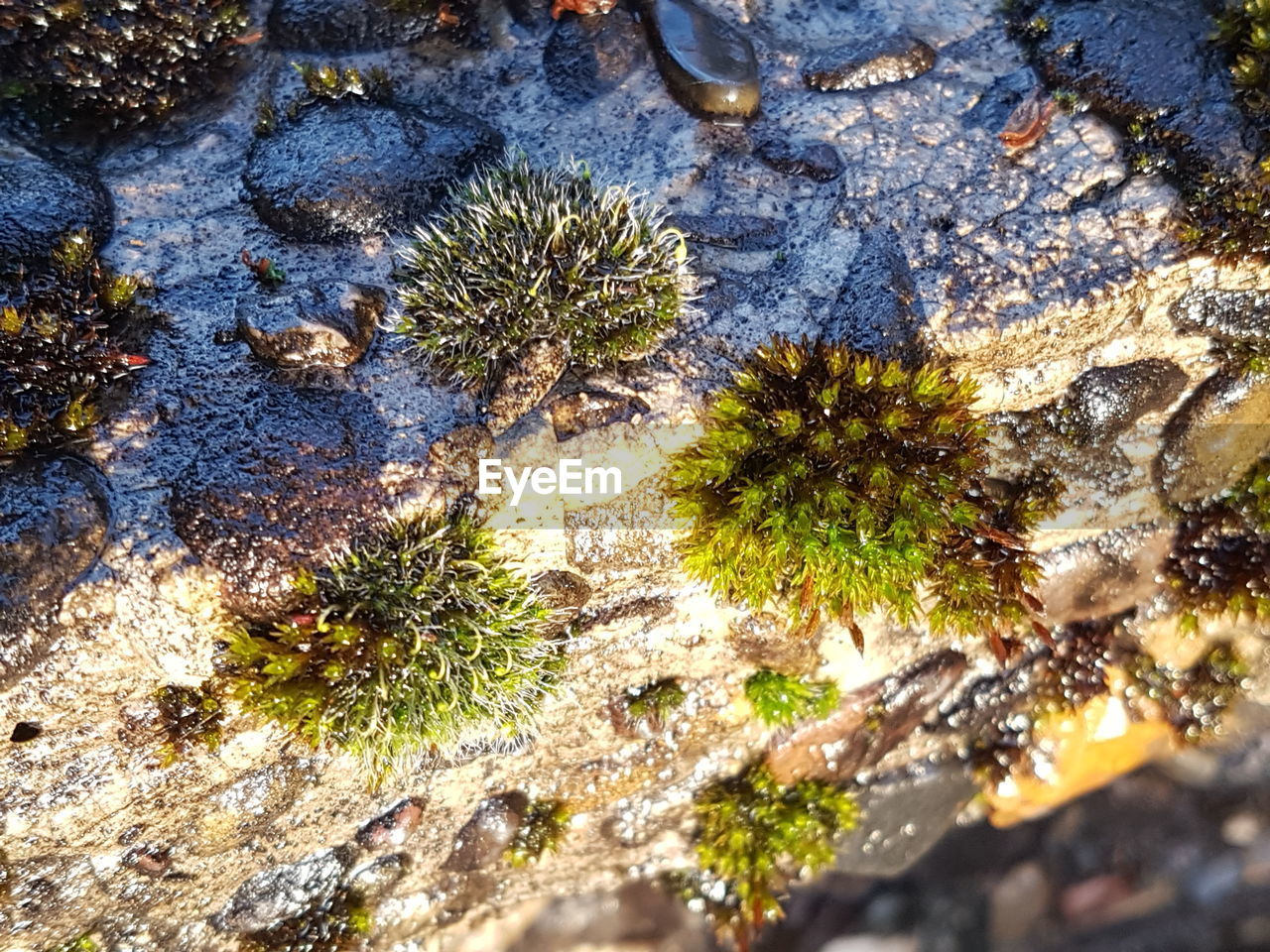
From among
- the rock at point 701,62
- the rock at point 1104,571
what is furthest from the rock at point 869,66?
the rock at point 1104,571

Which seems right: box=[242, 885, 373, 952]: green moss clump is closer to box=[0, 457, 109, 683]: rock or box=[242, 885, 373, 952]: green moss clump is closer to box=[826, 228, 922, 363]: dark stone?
box=[0, 457, 109, 683]: rock

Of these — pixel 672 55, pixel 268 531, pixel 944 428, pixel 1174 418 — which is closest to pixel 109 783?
pixel 268 531

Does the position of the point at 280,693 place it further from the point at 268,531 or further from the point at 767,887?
the point at 767,887

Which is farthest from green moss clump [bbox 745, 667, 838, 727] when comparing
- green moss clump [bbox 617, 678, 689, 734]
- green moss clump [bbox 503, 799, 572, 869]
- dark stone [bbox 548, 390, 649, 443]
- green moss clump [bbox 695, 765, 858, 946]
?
dark stone [bbox 548, 390, 649, 443]

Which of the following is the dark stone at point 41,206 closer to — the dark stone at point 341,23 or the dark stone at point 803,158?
the dark stone at point 341,23

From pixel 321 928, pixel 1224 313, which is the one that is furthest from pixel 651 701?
pixel 1224 313

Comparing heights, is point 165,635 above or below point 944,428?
below

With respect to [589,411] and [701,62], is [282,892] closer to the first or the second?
[589,411]
